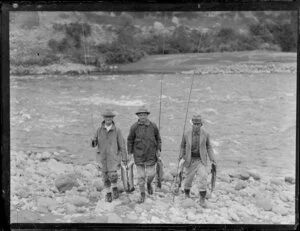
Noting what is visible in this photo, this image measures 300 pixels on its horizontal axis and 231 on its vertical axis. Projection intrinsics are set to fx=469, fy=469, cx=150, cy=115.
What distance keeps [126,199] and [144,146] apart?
52 cm

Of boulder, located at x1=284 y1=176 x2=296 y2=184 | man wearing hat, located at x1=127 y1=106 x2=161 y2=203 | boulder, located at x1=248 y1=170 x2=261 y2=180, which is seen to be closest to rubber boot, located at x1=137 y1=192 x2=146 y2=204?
man wearing hat, located at x1=127 y1=106 x2=161 y2=203

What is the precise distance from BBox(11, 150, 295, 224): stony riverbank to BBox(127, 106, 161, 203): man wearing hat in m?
0.15

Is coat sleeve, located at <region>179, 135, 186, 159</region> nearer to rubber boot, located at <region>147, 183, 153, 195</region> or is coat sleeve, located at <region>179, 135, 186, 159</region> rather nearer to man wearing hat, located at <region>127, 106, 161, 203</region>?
man wearing hat, located at <region>127, 106, 161, 203</region>

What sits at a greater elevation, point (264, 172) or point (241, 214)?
point (264, 172)

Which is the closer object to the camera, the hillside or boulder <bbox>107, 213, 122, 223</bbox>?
boulder <bbox>107, 213, 122, 223</bbox>

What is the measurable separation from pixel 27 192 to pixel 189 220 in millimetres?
1523

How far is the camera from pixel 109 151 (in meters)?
4.31

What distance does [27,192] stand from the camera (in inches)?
172

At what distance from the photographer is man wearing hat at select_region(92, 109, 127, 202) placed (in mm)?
4312

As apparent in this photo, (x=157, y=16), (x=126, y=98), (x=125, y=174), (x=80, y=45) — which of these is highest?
(x=157, y=16)

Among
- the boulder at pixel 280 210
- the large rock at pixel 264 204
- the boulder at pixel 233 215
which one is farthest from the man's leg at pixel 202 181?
the boulder at pixel 280 210

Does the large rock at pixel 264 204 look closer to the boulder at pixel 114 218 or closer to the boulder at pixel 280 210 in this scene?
the boulder at pixel 280 210

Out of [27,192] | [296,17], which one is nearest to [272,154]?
[296,17]

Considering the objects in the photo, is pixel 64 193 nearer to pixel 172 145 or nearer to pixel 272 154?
pixel 172 145
